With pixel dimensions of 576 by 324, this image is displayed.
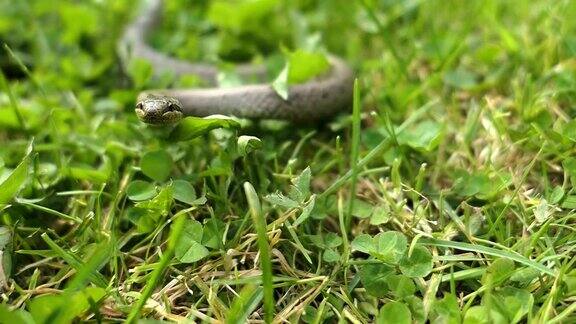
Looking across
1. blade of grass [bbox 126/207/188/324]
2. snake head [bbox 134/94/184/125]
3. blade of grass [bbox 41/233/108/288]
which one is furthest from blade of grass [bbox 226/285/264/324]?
snake head [bbox 134/94/184/125]

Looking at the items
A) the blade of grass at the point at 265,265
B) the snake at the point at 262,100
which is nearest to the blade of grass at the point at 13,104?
the snake at the point at 262,100

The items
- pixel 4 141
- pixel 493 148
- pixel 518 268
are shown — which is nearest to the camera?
pixel 518 268

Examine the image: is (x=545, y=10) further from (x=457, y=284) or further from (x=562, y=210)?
(x=457, y=284)

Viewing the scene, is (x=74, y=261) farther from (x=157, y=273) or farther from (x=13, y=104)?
(x=13, y=104)

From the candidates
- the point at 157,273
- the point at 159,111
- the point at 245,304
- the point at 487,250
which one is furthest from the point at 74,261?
the point at 487,250

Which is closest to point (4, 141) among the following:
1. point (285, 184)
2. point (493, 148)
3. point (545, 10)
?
point (285, 184)

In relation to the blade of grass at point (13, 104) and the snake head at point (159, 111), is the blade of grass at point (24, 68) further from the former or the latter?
the snake head at point (159, 111)
